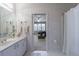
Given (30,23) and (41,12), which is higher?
(41,12)

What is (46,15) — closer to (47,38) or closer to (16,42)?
(47,38)

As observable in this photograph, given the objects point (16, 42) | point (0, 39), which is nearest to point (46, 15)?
point (16, 42)

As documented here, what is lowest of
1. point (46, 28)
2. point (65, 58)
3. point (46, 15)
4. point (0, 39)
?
point (65, 58)

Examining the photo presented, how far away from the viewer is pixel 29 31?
2.62 meters

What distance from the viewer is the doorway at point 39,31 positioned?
260 cm

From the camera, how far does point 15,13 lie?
2.44 meters

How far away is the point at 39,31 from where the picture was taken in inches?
103

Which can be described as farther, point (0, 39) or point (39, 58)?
point (0, 39)

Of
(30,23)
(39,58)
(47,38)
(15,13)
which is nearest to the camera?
(39,58)

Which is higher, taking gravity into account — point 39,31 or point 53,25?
point 53,25

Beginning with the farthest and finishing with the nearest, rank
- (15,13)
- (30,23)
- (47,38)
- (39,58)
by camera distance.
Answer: (47,38) < (30,23) < (15,13) < (39,58)

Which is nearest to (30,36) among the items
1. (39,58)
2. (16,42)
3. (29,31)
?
(29,31)

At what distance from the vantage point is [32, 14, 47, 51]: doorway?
2.60 metres

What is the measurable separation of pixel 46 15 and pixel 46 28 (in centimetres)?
27
